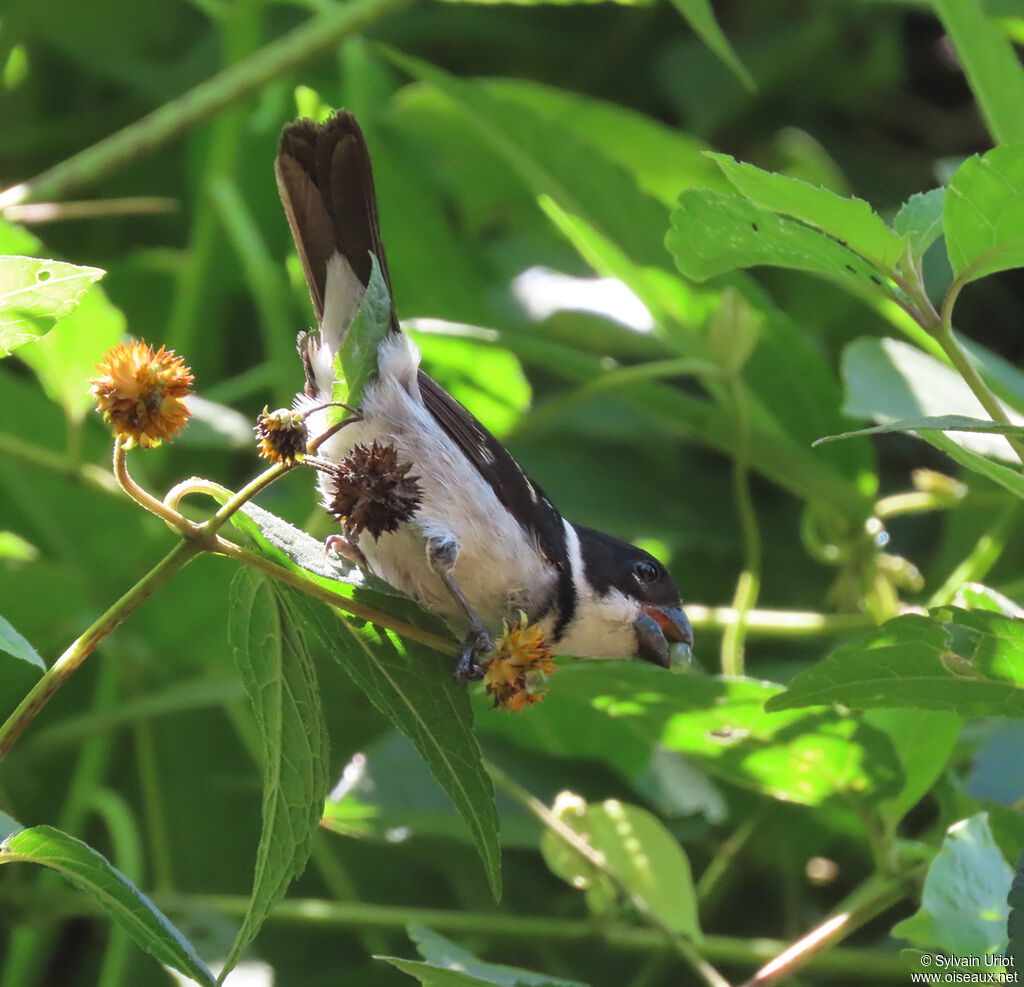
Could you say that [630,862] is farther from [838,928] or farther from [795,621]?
[795,621]

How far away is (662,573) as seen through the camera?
2588 millimetres

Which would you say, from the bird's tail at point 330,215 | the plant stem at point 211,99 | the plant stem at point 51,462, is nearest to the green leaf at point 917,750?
the bird's tail at point 330,215

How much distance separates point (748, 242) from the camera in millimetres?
1452

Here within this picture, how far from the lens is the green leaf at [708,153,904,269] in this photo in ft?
4.42

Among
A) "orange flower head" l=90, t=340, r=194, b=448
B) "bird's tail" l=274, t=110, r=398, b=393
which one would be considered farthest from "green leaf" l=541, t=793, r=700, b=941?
"orange flower head" l=90, t=340, r=194, b=448

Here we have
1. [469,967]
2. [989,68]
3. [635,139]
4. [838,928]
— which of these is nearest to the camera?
[469,967]

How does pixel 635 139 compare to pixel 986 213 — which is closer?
pixel 986 213

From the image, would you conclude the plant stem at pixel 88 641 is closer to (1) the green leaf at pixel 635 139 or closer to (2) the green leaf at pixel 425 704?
(2) the green leaf at pixel 425 704

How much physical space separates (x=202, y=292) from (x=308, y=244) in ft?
3.43

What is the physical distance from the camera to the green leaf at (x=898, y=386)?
2.04 metres

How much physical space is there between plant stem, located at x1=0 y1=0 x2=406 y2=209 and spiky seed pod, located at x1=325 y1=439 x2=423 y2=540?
148 cm

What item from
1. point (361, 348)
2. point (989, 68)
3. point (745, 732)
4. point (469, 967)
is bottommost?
point (469, 967)

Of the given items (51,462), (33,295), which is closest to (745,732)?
(33,295)

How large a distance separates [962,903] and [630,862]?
24.3 inches
